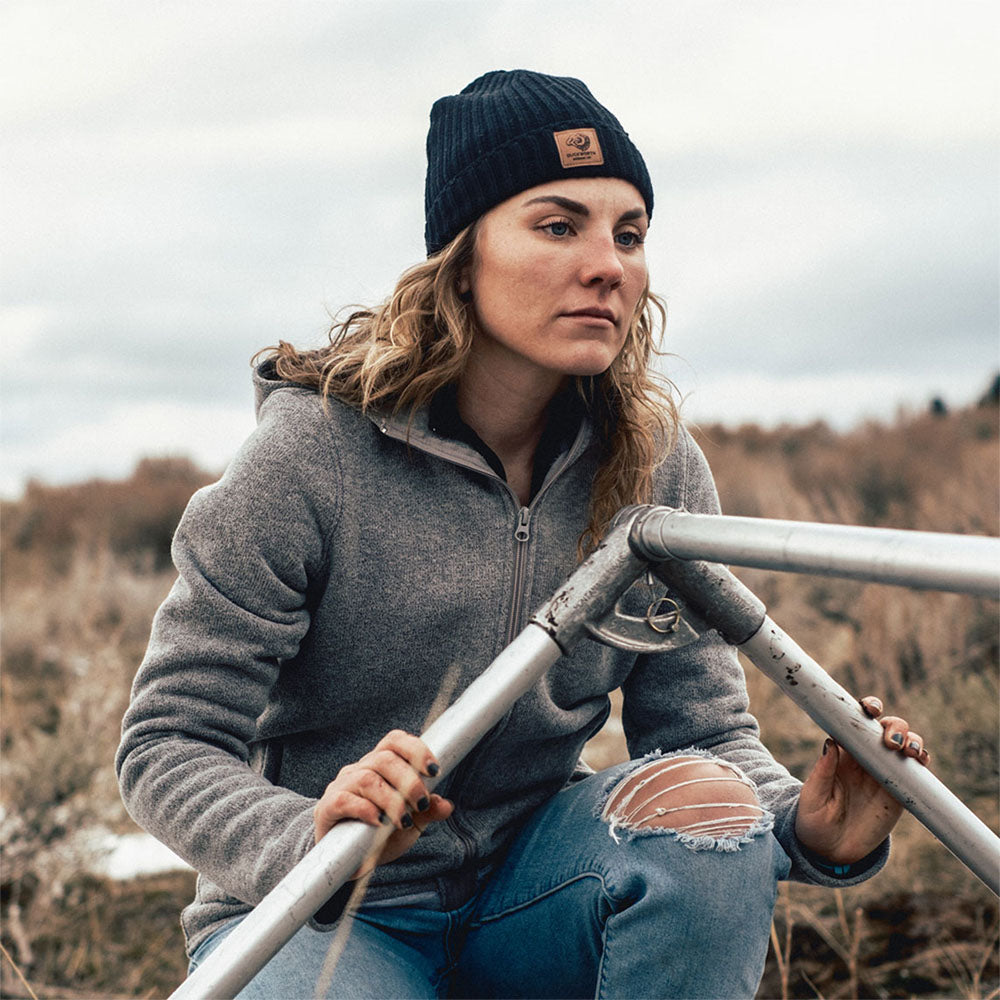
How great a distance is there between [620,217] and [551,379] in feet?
0.95

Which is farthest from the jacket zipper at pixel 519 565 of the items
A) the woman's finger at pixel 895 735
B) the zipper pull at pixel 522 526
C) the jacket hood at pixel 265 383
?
the woman's finger at pixel 895 735

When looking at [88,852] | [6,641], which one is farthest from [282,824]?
[6,641]

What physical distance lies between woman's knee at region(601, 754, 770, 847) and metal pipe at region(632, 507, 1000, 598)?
19.9 inches

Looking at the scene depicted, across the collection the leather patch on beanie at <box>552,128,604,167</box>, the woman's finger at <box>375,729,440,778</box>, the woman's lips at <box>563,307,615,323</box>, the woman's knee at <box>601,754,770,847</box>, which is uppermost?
the leather patch on beanie at <box>552,128,604,167</box>

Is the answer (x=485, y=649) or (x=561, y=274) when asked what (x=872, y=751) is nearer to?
(x=485, y=649)

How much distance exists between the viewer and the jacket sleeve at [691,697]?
7.38ft

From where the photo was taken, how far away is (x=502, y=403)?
7.16 ft

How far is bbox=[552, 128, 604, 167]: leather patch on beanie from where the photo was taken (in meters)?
2.11

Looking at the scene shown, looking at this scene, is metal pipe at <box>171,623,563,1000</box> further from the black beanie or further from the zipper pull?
the black beanie

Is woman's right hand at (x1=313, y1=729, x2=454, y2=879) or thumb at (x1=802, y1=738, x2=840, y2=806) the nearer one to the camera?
woman's right hand at (x1=313, y1=729, x2=454, y2=879)

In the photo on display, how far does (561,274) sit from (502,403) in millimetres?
277

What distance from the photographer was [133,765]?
1789mm

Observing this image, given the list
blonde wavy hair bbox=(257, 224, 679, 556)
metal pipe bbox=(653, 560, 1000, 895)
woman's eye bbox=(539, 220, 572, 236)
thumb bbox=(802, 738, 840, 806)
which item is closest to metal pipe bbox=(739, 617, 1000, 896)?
metal pipe bbox=(653, 560, 1000, 895)

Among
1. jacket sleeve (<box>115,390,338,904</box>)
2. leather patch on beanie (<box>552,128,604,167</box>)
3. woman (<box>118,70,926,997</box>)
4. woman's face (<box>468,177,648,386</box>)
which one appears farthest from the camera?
leather patch on beanie (<box>552,128,604,167</box>)
